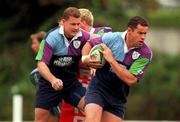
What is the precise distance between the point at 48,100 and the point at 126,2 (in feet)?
44.5

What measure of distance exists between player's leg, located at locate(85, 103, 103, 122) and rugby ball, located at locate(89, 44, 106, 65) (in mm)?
581

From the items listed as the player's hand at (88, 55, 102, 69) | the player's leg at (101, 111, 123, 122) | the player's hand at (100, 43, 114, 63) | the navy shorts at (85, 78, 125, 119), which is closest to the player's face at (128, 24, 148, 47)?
the player's hand at (100, 43, 114, 63)

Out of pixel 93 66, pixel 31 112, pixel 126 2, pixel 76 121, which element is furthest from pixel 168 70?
pixel 93 66

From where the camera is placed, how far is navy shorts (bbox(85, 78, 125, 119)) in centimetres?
1114

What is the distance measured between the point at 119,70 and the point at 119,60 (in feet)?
1.11

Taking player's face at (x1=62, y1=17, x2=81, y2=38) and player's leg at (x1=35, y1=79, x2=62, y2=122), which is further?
player's leg at (x1=35, y1=79, x2=62, y2=122)

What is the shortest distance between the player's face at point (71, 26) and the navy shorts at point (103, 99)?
77 centimetres

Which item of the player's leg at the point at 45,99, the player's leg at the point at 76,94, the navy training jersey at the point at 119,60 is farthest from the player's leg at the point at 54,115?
the navy training jersey at the point at 119,60

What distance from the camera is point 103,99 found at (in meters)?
11.2

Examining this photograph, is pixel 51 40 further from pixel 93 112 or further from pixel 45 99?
pixel 93 112

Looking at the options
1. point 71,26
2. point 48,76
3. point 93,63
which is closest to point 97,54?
point 93,63

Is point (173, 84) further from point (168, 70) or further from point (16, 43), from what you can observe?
point (16, 43)

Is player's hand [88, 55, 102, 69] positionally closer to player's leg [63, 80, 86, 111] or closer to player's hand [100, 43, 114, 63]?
player's hand [100, 43, 114, 63]

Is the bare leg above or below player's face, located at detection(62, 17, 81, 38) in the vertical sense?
below
